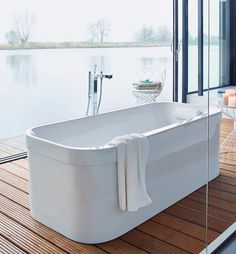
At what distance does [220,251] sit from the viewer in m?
2.25

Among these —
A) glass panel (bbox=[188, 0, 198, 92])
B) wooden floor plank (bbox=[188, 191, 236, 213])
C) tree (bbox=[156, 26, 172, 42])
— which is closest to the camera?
wooden floor plank (bbox=[188, 191, 236, 213])

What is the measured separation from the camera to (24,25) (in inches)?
166

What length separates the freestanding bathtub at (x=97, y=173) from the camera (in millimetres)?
2428

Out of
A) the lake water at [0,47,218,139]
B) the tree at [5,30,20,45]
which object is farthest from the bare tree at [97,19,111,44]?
the tree at [5,30,20,45]

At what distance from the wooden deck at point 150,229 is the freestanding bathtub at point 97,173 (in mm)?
65

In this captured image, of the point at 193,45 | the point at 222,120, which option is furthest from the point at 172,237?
the point at 193,45

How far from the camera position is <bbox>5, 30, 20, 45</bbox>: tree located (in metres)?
4.09

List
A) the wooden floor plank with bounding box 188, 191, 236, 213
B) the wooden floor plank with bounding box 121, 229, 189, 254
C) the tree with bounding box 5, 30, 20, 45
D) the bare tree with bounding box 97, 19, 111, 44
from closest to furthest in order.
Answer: the wooden floor plank with bounding box 121, 229, 189, 254 < the wooden floor plank with bounding box 188, 191, 236, 213 < the tree with bounding box 5, 30, 20, 45 < the bare tree with bounding box 97, 19, 111, 44

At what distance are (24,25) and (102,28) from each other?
103cm

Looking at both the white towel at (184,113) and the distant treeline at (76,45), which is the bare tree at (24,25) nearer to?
the distant treeline at (76,45)

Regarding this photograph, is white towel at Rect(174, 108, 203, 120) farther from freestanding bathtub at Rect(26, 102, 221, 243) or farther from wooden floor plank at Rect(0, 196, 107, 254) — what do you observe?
wooden floor plank at Rect(0, 196, 107, 254)

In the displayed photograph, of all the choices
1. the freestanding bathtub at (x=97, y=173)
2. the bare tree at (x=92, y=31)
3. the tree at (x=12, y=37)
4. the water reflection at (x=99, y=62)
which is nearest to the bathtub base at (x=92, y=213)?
the freestanding bathtub at (x=97, y=173)

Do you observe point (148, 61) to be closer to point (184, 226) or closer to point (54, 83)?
point (54, 83)

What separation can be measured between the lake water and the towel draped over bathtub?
6.83 ft
